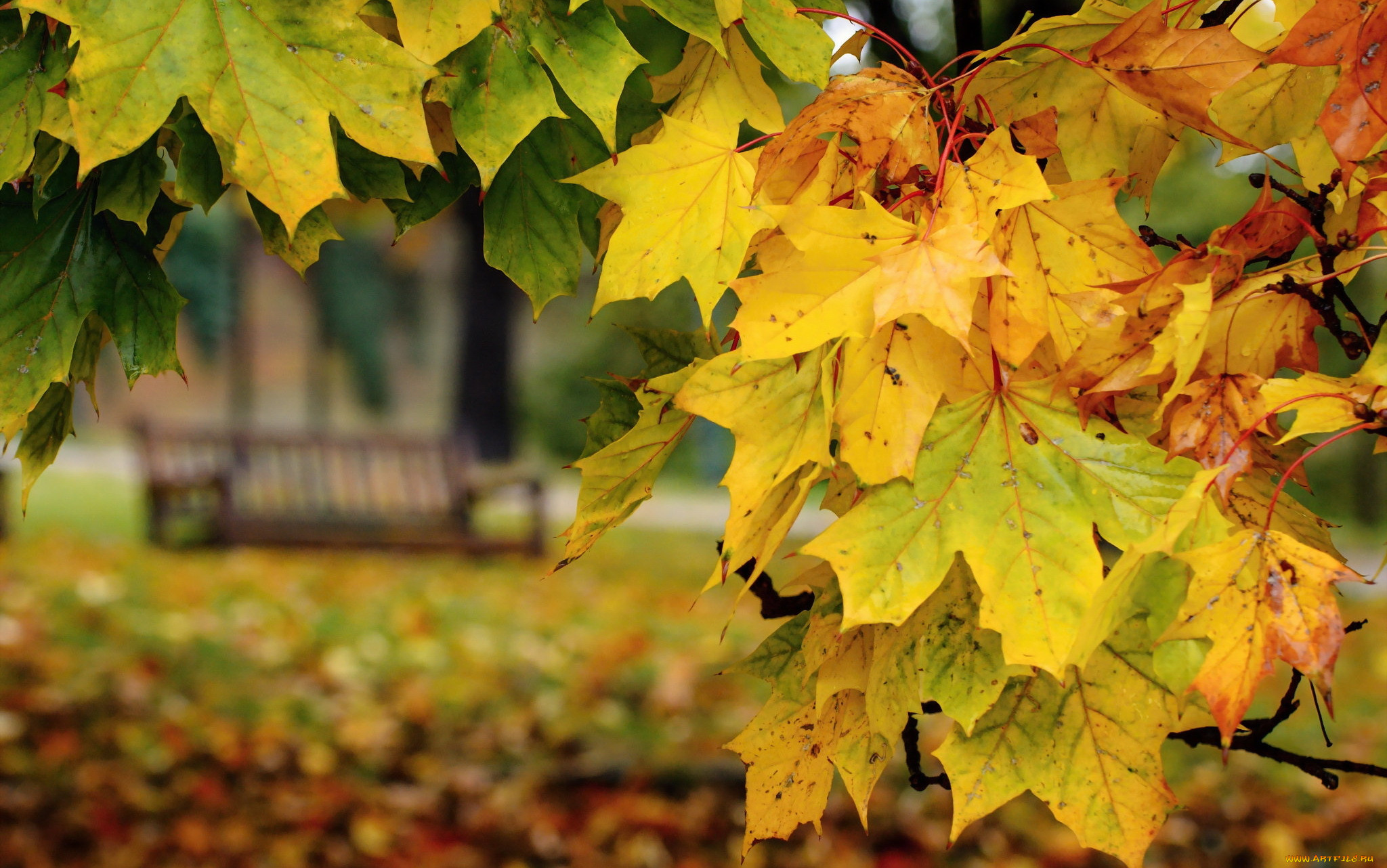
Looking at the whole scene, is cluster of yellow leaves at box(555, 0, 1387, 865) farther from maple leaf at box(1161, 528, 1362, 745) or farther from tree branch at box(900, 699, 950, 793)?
tree branch at box(900, 699, 950, 793)

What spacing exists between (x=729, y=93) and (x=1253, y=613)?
71 centimetres

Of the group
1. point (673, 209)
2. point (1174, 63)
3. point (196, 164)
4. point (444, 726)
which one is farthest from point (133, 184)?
point (444, 726)

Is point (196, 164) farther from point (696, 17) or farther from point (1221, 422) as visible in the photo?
point (1221, 422)

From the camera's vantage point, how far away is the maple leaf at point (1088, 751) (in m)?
0.86

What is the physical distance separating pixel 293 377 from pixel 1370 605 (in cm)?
2509

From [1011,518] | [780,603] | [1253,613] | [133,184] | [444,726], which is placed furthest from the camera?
[444,726]

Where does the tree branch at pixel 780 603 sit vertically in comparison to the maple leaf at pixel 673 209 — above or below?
below

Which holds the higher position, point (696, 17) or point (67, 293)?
point (696, 17)

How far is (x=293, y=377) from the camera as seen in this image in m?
26.9

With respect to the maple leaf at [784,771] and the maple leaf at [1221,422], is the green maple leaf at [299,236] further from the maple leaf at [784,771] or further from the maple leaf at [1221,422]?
the maple leaf at [1221,422]

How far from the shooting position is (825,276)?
0.82 metres

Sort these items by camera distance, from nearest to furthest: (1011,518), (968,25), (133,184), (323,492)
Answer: (1011,518) → (133,184) → (968,25) → (323,492)

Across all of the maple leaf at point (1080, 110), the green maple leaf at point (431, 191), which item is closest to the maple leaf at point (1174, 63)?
the maple leaf at point (1080, 110)

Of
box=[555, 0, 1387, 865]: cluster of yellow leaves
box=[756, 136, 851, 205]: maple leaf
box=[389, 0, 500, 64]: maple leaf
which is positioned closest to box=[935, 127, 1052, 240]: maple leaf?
box=[555, 0, 1387, 865]: cluster of yellow leaves
